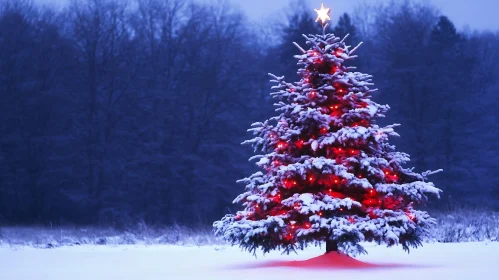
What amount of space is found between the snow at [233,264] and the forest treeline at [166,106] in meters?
21.5

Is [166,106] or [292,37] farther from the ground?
[292,37]

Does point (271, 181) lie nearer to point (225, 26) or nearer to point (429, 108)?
point (429, 108)

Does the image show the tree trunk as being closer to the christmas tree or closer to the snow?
the christmas tree

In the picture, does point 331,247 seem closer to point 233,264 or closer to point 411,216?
point 411,216

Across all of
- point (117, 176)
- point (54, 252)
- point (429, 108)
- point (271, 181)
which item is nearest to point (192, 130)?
point (117, 176)

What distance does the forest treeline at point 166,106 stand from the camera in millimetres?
41875

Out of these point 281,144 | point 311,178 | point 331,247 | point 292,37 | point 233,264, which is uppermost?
point 292,37

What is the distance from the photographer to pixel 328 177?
13.1m

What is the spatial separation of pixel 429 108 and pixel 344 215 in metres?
32.8

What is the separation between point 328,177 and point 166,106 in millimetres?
32414

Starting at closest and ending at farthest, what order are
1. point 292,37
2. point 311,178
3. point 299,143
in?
point 311,178 → point 299,143 → point 292,37

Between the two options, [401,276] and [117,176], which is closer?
[401,276]

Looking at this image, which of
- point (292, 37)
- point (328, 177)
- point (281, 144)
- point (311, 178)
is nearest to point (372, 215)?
point (328, 177)

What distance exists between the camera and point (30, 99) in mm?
42062
